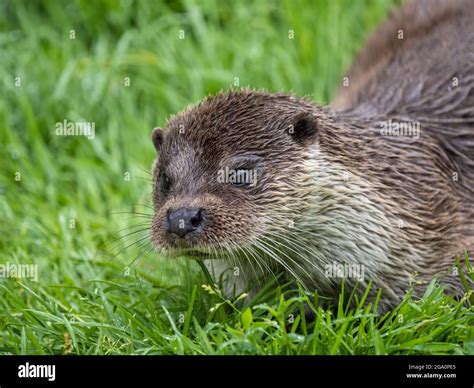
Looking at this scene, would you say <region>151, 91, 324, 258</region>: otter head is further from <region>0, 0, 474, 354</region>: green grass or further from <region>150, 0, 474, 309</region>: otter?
<region>0, 0, 474, 354</region>: green grass

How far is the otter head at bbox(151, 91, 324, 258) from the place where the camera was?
389 centimetres

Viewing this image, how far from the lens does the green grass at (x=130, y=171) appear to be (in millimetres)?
3828

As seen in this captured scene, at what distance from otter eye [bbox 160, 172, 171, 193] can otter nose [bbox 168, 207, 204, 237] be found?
0.32 m

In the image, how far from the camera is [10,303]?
174 inches

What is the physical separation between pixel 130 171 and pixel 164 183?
1855 mm

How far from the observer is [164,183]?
4.21 metres

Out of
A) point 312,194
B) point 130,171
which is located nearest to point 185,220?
point 312,194
